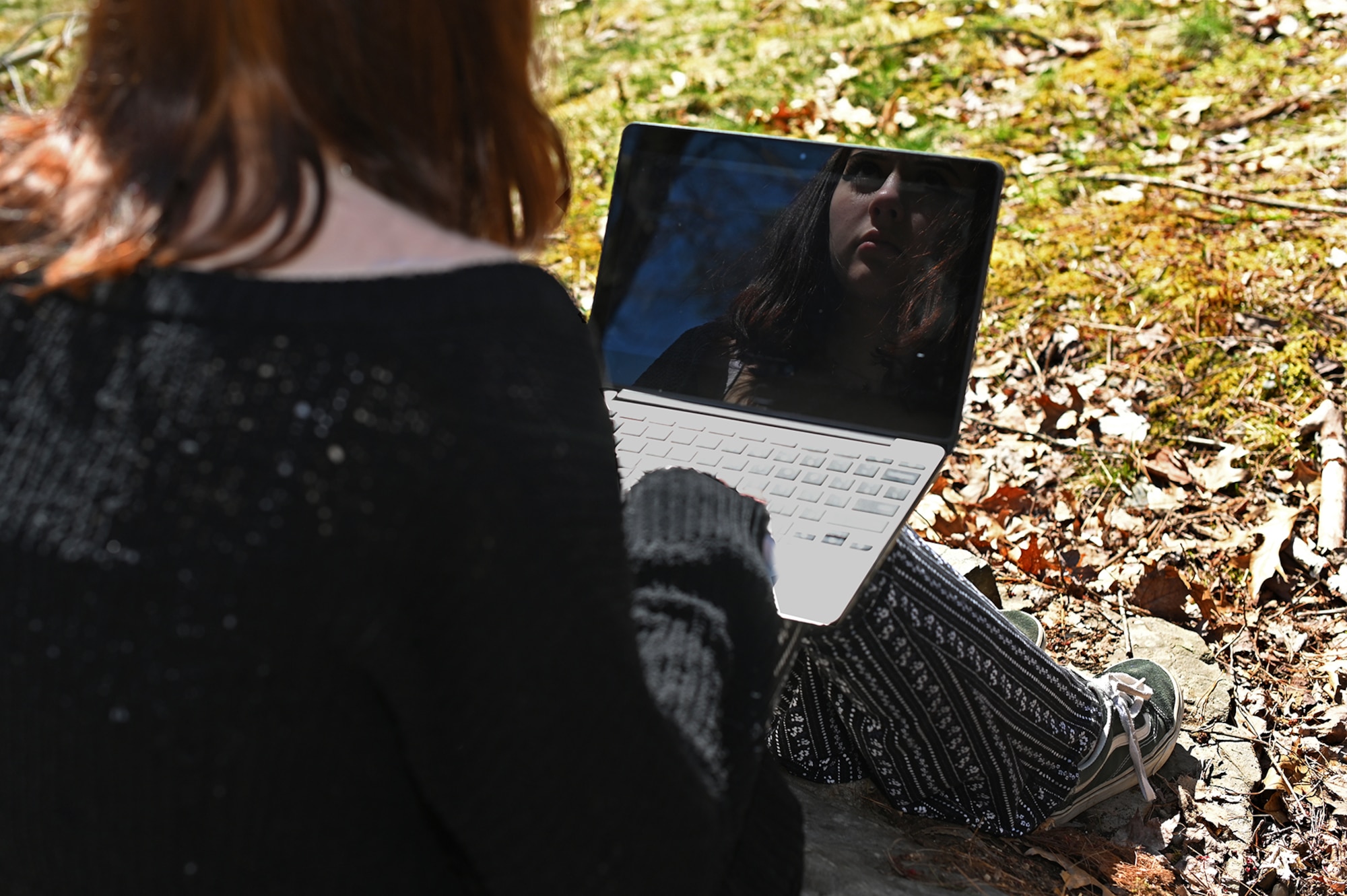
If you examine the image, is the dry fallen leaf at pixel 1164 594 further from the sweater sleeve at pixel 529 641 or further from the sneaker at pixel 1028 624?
the sweater sleeve at pixel 529 641

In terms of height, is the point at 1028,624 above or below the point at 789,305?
below

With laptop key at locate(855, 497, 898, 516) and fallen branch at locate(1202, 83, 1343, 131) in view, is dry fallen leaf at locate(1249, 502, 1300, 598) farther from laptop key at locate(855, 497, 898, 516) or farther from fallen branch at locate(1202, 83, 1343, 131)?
fallen branch at locate(1202, 83, 1343, 131)

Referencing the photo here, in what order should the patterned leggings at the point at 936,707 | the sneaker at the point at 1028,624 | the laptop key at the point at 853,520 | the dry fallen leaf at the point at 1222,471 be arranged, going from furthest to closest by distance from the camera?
1. the dry fallen leaf at the point at 1222,471
2. the sneaker at the point at 1028,624
3. the patterned leggings at the point at 936,707
4. the laptop key at the point at 853,520

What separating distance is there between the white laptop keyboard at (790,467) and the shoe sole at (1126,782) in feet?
2.73

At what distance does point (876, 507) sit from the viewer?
178cm

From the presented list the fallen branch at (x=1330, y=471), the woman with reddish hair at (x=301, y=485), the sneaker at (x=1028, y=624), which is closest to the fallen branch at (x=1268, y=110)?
the fallen branch at (x=1330, y=471)

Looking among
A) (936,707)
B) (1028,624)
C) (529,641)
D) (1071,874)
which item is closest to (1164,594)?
(1028,624)

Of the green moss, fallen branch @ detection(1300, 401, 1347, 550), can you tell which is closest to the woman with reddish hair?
fallen branch @ detection(1300, 401, 1347, 550)

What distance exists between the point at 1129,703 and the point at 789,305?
3.50 ft

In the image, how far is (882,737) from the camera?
2.08 meters

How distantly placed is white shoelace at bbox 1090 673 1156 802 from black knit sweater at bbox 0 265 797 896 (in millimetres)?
1462

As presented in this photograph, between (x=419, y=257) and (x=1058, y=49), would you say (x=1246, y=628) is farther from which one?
(x=1058, y=49)

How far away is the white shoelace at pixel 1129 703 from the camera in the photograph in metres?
2.19

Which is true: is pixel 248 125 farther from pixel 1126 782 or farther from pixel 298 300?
pixel 1126 782
